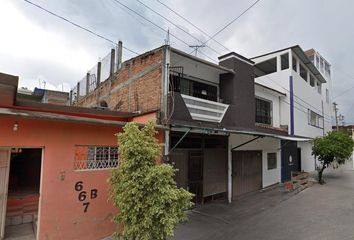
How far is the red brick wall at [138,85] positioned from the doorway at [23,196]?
13.1ft

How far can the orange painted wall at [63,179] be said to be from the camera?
5695 mm

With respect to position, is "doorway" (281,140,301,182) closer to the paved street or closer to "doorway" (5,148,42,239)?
the paved street

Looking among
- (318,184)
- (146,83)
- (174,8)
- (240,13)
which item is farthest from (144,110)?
(318,184)

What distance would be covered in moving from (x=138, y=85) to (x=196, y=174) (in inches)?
176

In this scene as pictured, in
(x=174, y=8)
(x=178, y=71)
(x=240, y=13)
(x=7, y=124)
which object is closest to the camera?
(x=7, y=124)

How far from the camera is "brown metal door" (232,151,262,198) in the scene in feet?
40.3

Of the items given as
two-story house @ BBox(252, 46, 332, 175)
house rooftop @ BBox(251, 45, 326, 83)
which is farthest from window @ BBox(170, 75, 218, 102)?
house rooftop @ BBox(251, 45, 326, 83)

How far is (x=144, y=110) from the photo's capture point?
9.48 metres

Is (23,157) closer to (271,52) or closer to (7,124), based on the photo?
(7,124)

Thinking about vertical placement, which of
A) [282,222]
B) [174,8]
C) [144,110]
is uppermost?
[174,8]

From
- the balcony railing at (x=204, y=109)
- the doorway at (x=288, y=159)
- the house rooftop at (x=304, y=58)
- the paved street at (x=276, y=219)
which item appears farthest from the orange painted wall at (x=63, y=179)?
the house rooftop at (x=304, y=58)

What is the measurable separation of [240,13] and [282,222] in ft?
25.8

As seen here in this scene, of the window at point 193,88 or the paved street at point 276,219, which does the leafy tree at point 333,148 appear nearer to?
the paved street at point 276,219

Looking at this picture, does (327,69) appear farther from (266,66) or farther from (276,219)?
(276,219)
